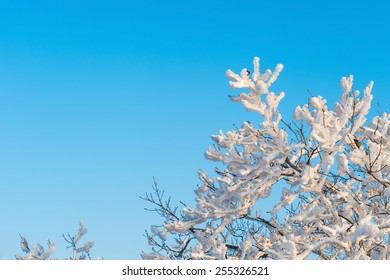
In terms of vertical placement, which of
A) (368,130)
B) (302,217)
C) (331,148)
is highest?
(368,130)

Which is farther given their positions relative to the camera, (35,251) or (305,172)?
(35,251)

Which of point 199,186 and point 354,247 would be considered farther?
point 199,186

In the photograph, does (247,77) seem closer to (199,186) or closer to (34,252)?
(199,186)

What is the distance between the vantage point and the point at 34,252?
9.66 meters

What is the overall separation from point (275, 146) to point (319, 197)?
2.43 ft
